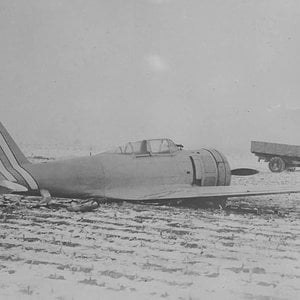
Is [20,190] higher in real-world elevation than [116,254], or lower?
higher

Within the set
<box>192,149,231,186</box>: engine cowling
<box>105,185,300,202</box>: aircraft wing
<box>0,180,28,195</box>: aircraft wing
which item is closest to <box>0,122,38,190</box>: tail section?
<box>0,180,28,195</box>: aircraft wing

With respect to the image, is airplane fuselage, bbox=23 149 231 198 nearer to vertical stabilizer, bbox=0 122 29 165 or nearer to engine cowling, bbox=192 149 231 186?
engine cowling, bbox=192 149 231 186

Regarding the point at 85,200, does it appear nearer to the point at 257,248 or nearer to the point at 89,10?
the point at 89,10

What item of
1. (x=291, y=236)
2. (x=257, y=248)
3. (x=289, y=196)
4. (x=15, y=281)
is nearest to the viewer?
(x=15, y=281)

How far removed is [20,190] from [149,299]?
3266 mm

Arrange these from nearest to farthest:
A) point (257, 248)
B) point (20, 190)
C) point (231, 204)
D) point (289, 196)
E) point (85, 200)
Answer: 1. point (257, 248)
2. point (20, 190)
3. point (85, 200)
4. point (231, 204)
5. point (289, 196)

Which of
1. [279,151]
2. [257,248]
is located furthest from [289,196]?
[279,151]

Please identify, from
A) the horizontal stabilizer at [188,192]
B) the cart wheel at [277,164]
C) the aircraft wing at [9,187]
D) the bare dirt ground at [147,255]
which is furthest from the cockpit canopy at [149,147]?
the cart wheel at [277,164]

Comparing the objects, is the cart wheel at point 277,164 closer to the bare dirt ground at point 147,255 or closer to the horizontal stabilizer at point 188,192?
the horizontal stabilizer at point 188,192

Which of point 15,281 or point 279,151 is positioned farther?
point 279,151

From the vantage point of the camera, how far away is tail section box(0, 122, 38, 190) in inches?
239

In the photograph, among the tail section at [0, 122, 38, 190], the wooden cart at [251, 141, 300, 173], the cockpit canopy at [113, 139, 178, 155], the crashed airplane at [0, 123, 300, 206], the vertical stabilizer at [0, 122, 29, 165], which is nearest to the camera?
the tail section at [0, 122, 38, 190]

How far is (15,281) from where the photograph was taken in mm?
3033

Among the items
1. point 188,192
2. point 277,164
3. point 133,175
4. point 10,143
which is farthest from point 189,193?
point 277,164
